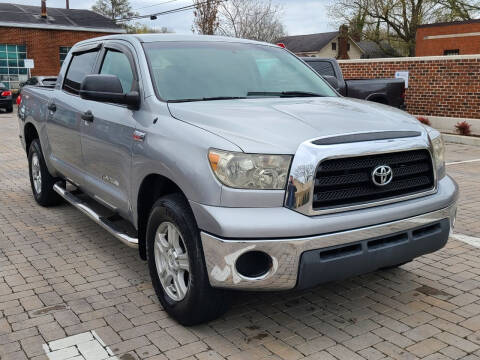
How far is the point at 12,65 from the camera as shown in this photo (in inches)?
1451

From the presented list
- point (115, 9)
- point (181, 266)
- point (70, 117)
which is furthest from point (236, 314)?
point (115, 9)

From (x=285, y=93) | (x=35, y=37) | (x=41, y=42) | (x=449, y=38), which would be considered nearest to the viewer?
(x=285, y=93)

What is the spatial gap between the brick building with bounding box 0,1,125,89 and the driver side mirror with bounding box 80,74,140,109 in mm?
36175

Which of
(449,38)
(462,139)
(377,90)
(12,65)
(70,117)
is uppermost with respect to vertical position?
(449,38)

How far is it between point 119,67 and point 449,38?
27.8m

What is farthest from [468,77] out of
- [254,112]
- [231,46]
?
[254,112]

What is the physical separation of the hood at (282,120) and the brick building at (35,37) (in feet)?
121

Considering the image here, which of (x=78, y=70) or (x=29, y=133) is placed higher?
(x=78, y=70)

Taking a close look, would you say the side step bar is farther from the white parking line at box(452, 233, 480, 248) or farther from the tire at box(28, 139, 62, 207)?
the white parking line at box(452, 233, 480, 248)

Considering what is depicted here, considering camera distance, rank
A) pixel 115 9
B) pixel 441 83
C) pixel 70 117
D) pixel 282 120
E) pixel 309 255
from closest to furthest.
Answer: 1. pixel 309 255
2. pixel 282 120
3. pixel 70 117
4. pixel 441 83
5. pixel 115 9

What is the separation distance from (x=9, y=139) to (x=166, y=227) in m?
12.5

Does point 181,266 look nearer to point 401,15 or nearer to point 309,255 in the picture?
point 309,255

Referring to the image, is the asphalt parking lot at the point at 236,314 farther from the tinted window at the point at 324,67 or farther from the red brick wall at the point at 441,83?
the red brick wall at the point at 441,83

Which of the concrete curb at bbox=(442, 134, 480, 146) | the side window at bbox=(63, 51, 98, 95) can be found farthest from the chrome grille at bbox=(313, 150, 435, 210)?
the concrete curb at bbox=(442, 134, 480, 146)
